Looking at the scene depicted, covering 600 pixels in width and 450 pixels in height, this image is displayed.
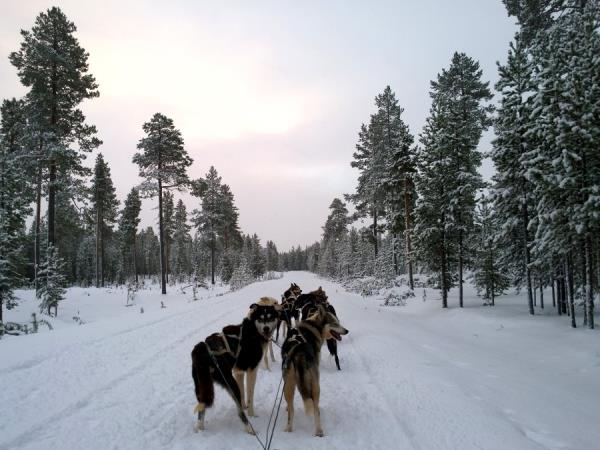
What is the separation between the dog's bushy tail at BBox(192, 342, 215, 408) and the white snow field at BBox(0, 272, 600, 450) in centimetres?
50

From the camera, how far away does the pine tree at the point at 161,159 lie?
27359mm

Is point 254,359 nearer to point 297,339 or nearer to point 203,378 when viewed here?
point 297,339

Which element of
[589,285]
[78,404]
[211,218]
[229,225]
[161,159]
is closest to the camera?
[78,404]

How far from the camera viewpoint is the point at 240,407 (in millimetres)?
4375

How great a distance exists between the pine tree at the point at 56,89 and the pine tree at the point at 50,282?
4.90 feet

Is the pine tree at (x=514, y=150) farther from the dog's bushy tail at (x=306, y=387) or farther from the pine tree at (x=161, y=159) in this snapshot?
the pine tree at (x=161, y=159)

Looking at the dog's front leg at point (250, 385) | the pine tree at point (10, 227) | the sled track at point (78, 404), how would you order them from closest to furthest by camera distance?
the sled track at point (78, 404) → the dog's front leg at point (250, 385) → the pine tree at point (10, 227)

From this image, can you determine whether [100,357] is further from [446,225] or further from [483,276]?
[483,276]

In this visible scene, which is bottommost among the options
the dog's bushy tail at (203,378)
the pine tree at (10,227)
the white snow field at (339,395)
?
the white snow field at (339,395)

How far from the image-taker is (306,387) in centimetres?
430

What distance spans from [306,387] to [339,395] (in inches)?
73.4

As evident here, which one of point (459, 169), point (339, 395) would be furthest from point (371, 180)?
point (339, 395)

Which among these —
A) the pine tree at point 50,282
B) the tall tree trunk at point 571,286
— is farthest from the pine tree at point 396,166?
the pine tree at point 50,282

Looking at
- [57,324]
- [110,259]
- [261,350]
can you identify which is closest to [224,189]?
[110,259]
